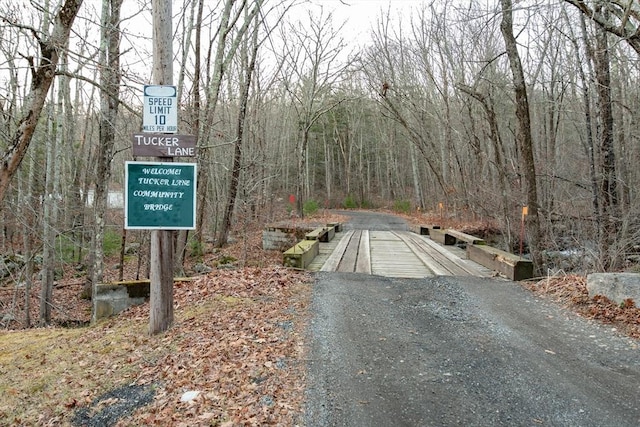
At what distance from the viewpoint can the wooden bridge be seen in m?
8.73

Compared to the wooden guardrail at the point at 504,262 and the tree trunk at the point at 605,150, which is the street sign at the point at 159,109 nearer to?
the wooden guardrail at the point at 504,262

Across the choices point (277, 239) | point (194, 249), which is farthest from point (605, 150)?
point (194, 249)

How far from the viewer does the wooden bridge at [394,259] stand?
8.73 meters

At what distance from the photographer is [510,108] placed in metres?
24.8

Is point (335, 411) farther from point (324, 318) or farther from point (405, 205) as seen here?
point (405, 205)

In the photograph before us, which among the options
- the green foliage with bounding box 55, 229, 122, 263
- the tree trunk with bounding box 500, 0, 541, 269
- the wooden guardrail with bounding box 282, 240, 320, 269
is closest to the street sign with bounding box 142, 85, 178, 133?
the wooden guardrail with bounding box 282, 240, 320, 269

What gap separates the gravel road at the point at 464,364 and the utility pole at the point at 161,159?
1885 mm

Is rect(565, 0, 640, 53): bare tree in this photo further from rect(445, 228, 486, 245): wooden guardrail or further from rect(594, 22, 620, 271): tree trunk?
rect(445, 228, 486, 245): wooden guardrail

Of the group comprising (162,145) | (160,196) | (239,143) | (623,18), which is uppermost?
(623,18)

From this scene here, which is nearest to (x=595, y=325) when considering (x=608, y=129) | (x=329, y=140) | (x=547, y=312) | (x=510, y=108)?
(x=547, y=312)

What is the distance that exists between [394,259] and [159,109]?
672cm

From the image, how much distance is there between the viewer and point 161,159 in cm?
519

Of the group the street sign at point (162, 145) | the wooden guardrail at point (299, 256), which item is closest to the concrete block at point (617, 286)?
the wooden guardrail at point (299, 256)

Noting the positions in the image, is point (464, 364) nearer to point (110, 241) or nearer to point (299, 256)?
point (299, 256)
